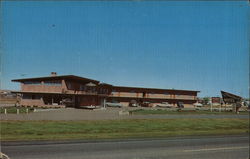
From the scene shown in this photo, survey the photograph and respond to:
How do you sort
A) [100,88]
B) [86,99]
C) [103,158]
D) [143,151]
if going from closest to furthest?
[103,158], [143,151], [86,99], [100,88]

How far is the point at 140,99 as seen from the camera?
270ft

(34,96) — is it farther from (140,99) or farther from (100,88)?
(140,99)

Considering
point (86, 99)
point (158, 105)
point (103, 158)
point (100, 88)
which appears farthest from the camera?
point (158, 105)

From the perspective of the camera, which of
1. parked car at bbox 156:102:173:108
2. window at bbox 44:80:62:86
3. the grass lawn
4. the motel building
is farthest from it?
parked car at bbox 156:102:173:108

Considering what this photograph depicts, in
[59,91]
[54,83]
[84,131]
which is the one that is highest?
[54,83]

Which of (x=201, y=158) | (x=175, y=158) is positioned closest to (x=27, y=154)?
(x=175, y=158)

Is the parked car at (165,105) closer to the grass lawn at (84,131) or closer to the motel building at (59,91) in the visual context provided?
the motel building at (59,91)

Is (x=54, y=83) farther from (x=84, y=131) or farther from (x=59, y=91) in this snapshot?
(x=84, y=131)

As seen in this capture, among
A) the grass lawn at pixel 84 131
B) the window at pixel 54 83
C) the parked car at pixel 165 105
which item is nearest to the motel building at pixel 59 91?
the window at pixel 54 83

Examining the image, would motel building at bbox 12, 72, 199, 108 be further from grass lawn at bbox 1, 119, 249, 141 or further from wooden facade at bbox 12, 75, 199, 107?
grass lawn at bbox 1, 119, 249, 141

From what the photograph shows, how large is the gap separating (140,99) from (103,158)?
240 feet

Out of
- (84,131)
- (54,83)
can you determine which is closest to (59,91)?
(54,83)

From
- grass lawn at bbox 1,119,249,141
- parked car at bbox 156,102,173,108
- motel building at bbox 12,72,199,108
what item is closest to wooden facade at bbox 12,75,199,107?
motel building at bbox 12,72,199,108

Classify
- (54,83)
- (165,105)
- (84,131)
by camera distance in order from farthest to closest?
(165,105), (54,83), (84,131)
